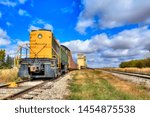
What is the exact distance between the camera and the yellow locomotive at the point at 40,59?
1916 cm

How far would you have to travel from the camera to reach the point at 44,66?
1927 cm

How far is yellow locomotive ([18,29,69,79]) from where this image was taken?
1916cm

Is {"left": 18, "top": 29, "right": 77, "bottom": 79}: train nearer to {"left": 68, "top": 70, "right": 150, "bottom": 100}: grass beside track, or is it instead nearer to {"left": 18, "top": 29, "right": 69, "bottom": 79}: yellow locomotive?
{"left": 18, "top": 29, "right": 69, "bottom": 79}: yellow locomotive

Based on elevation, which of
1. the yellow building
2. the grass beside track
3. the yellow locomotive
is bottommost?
the grass beside track

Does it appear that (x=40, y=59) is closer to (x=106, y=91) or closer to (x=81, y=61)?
(x=106, y=91)

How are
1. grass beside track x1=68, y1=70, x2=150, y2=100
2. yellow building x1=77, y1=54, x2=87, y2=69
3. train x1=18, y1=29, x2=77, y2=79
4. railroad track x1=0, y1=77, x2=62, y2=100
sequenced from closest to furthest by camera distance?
1. grass beside track x1=68, y1=70, x2=150, y2=100
2. railroad track x1=0, y1=77, x2=62, y2=100
3. train x1=18, y1=29, x2=77, y2=79
4. yellow building x1=77, y1=54, x2=87, y2=69

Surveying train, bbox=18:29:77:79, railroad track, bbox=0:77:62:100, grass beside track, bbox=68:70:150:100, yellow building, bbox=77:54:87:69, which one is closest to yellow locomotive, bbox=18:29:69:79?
train, bbox=18:29:77:79

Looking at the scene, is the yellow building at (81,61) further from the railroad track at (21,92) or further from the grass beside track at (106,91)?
the railroad track at (21,92)

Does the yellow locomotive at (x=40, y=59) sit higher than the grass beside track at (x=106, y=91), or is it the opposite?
the yellow locomotive at (x=40, y=59)

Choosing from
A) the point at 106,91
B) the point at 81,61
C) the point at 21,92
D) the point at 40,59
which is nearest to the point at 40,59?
the point at 40,59

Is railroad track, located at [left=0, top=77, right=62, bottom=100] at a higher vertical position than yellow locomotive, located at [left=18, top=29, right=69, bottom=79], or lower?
lower

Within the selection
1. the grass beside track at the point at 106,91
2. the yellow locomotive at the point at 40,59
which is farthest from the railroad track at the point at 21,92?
the yellow locomotive at the point at 40,59

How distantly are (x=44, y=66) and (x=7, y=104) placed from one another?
42.2 feet

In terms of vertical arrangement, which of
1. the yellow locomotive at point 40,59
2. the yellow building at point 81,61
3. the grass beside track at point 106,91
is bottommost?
the grass beside track at point 106,91
